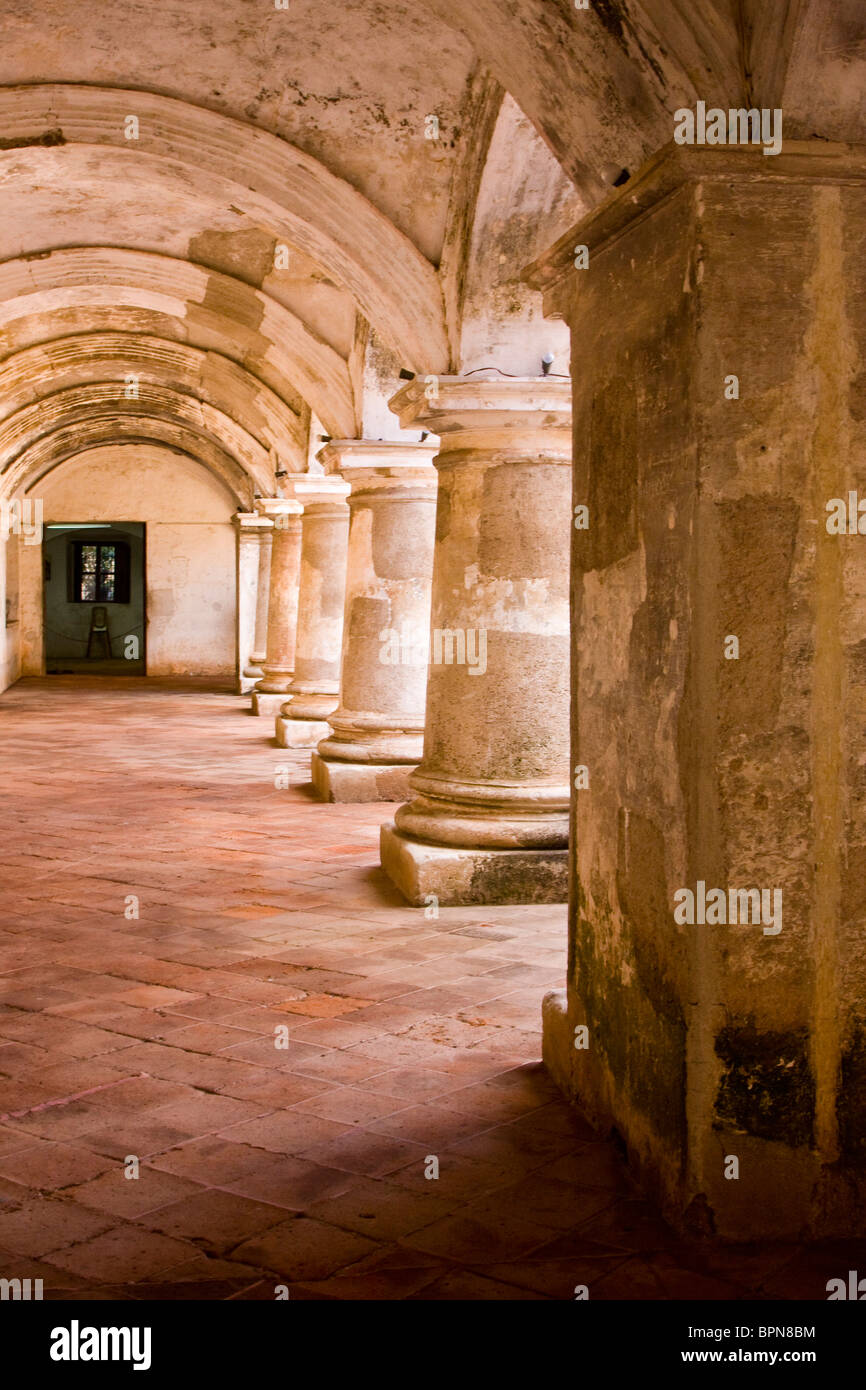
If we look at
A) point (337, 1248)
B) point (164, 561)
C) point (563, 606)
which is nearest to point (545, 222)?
point (563, 606)

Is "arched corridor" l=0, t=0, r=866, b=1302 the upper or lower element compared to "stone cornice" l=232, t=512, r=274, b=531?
lower

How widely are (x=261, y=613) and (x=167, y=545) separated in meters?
5.43

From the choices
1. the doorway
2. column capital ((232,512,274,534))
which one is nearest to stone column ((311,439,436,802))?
column capital ((232,512,274,534))

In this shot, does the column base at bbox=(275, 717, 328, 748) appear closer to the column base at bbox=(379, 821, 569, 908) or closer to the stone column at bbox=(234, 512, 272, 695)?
the stone column at bbox=(234, 512, 272, 695)

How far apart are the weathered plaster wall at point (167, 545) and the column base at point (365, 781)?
49.9ft

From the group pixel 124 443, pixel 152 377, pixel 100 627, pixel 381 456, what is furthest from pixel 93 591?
pixel 381 456

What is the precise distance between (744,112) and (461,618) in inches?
134

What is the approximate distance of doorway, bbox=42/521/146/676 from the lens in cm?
2920

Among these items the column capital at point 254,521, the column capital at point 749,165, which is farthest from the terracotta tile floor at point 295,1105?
the column capital at point 254,521

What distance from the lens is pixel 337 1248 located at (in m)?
2.67

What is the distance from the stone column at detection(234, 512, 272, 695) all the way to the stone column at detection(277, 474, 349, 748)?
6.25 m

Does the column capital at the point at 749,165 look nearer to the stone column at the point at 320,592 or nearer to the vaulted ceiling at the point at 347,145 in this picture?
→ the vaulted ceiling at the point at 347,145

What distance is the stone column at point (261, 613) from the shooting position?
710 inches

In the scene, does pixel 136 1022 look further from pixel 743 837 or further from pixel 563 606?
pixel 563 606
